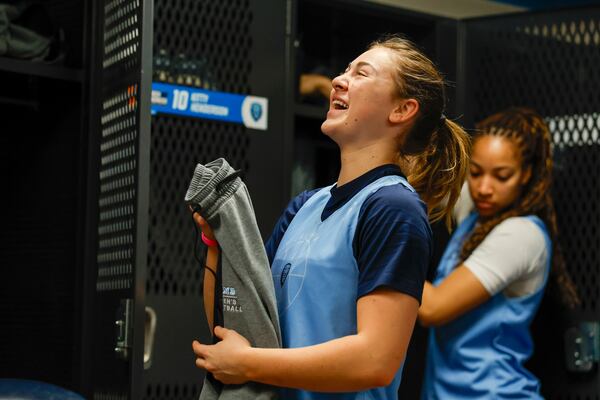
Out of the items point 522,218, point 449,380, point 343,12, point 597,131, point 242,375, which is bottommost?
point 449,380

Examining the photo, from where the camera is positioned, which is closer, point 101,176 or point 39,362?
point 101,176

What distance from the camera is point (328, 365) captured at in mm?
1808

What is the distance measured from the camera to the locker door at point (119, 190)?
268 centimetres

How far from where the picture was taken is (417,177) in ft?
7.14

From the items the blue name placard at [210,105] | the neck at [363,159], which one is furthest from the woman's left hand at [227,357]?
the blue name placard at [210,105]

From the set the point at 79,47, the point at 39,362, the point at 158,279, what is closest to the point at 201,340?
the point at 158,279

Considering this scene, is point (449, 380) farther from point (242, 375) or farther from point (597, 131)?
point (242, 375)

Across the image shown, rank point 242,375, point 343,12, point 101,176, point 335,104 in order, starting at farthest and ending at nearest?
point 343,12, point 101,176, point 335,104, point 242,375

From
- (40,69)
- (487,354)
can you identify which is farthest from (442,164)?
(40,69)

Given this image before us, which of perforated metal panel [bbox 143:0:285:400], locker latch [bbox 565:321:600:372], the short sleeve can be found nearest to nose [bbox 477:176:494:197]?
the short sleeve

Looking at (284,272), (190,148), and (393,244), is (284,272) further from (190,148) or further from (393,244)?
(190,148)

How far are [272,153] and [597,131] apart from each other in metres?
1.16

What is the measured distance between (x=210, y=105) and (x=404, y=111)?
1526 millimetres

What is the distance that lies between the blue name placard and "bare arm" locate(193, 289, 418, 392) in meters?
1.70
